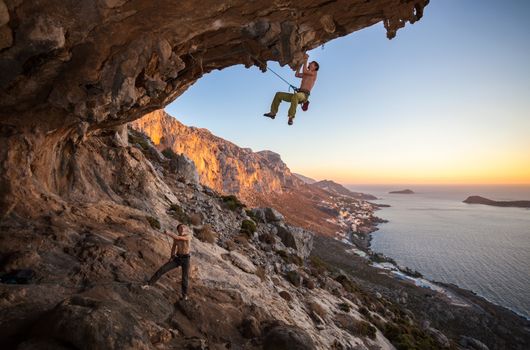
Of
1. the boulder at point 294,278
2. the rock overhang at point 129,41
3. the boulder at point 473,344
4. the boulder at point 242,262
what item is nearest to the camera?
the rock overhang at point 129,41

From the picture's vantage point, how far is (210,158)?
116 meters

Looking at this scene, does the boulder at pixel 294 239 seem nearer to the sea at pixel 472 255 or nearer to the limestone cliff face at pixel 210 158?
the sea at pixel 472 255

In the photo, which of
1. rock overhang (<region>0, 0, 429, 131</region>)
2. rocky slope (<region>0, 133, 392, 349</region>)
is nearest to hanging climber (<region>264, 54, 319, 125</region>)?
rock overhang (<region>0, 0, 429, 131</region>)

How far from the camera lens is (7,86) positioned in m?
9.28

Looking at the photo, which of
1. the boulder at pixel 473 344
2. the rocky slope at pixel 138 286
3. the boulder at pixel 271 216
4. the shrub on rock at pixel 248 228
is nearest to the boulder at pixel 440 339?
the boulder at pixel 473 344

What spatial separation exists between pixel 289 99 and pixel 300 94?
514 millimetres

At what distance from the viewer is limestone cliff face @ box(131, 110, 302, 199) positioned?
94.4m

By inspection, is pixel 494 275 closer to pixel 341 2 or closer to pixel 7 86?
pixel 341 2

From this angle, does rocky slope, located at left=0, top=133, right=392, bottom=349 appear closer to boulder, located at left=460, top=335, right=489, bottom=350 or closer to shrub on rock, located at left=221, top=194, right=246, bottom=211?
shrub on rock, located at left=221, top=194, right=246, bottom=211

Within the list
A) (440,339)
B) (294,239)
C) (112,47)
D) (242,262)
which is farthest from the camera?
(440,339)

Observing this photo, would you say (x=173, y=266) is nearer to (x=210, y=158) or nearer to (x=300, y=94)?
(x=300, y=94)

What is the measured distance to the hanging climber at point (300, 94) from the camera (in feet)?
35.2

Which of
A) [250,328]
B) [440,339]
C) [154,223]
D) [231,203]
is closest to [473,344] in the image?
[440,339]

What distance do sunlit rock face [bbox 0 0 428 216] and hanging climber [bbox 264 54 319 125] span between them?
610mm
